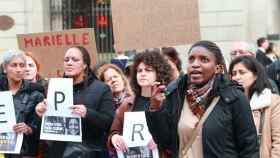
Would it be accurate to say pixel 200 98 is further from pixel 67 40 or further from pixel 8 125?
pixel 67 40

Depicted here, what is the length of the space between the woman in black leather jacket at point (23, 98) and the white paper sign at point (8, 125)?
6 centimetres

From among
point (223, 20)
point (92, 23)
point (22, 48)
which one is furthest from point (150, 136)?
point (92, 23)

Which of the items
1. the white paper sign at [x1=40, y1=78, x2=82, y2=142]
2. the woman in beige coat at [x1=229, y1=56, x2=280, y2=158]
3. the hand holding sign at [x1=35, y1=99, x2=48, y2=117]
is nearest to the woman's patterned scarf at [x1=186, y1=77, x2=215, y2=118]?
the woman in beige coat at [x1=229, y1=56, x2=280, y2=158]

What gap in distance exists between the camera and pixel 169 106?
5.46m

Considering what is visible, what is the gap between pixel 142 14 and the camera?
7.11 meters

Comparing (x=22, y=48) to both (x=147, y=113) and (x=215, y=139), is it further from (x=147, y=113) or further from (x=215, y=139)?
(x=215, y=139)

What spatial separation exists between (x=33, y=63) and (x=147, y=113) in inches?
72.6

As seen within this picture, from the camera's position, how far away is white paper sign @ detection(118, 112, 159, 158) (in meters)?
5.96

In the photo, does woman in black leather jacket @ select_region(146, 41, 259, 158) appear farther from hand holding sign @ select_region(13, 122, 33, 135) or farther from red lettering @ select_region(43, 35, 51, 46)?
red lettering @ select_region(43, 35, 51, 46)

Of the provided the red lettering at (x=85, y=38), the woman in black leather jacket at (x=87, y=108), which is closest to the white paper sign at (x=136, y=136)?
the woman in black leather jacket at (x=87, y=108)

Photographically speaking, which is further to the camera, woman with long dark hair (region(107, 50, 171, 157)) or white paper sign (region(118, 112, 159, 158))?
woman with long dark hair (region(107, 50, 171, 157))

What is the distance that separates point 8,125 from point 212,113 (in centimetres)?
216

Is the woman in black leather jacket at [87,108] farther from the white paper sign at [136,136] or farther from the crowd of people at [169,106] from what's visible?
the white paper sign at [136,136]

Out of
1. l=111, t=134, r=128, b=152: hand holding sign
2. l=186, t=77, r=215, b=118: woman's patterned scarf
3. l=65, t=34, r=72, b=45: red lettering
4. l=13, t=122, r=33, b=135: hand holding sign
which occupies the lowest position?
l=111, t=134, r=128, b=152: hand holding sign
